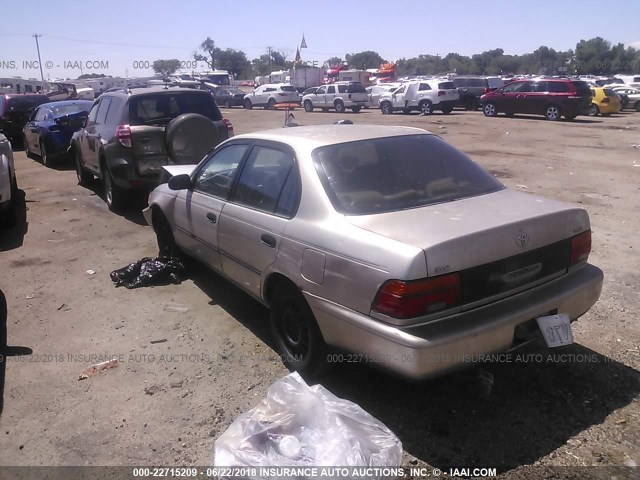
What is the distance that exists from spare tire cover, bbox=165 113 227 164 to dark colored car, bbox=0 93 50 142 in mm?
12053

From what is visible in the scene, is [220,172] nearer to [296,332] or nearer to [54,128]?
[296,332]

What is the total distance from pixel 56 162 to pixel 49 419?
11350 millimetres

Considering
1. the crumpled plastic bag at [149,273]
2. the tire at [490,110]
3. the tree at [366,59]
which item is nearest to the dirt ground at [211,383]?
the crumpled plastic bag at [149,273]

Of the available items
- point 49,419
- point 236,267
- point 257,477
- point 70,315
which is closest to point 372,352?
point 257,477

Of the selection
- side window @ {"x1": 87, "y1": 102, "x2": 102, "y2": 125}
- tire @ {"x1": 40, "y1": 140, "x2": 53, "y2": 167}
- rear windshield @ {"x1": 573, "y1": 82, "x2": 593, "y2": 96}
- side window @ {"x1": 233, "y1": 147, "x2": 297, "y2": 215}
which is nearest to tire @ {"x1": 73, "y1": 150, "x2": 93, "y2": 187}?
side window @ {"x1": 87, "y1": 102, "x2": 102, "y2": 125}

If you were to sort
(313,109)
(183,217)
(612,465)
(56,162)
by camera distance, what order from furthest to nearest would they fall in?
A: 1. (313,109)
2. (56,162)
3. (183,217)
4. (612,465)

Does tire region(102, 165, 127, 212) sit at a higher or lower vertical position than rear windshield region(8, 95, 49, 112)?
lower

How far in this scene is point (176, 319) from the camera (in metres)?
4.78

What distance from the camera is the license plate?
10.4ft

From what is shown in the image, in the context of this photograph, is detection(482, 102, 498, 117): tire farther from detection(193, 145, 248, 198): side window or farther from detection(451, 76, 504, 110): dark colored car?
detection(193, 145, 248, 198): side window

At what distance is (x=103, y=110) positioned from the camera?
340 inches

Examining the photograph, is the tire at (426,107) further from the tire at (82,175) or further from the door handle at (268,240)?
the door handle at (268,240)

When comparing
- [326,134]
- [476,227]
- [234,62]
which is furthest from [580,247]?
[234,62]

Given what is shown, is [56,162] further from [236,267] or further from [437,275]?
[437,275]
